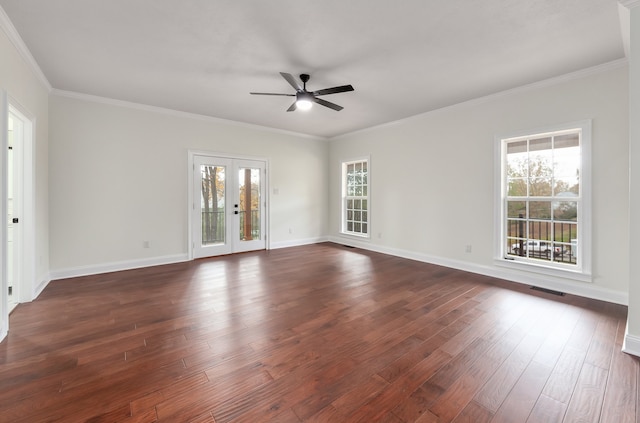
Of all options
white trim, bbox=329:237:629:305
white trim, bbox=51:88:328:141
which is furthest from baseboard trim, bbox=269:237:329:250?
white trim, bbox=51:88:328:141

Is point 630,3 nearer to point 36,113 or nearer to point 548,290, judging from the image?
point 548,290

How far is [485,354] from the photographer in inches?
86.0

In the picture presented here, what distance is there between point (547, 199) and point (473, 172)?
41.1 inches

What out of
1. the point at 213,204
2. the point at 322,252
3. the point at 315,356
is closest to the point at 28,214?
the point at 213,204

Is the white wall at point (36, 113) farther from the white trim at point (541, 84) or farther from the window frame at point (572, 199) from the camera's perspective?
the window frame at point (572, 199)

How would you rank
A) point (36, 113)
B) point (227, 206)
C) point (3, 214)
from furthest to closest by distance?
point (227, 206)
point (36, 113)
point (3, 214)

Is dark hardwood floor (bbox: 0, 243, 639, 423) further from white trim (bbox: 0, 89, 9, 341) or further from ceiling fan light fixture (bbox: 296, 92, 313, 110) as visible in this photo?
ceiling fan light fixture (bbox: 296, 92, 313, 110)

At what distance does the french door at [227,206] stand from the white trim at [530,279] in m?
3.06

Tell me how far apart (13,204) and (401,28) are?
4.56m

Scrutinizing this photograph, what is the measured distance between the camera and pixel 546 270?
371 centimetres

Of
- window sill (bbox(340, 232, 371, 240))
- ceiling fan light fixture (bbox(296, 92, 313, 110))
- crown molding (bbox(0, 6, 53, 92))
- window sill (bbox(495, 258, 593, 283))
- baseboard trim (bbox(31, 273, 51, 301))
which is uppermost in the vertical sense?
crown molding (bbox(0, 6, 53, 92))

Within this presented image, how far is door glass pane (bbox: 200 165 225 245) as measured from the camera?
550 centimetres

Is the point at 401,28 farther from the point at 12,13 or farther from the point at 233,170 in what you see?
the point at 233,170

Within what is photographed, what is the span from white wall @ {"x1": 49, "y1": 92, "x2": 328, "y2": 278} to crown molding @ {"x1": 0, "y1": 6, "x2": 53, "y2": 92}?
2.35ft
